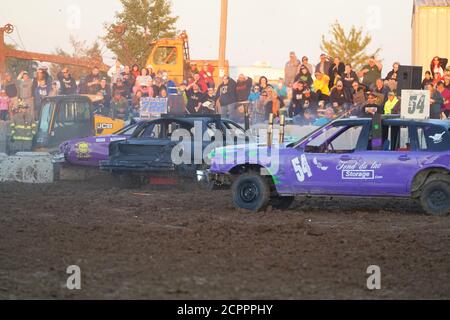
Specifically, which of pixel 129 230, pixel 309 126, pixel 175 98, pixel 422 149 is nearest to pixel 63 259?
pixel 129 230

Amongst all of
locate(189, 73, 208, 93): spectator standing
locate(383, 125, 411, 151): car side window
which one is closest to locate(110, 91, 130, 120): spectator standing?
locate(189, 73, 208, 93): spectator standing

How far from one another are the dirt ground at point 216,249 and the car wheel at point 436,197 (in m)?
0.21

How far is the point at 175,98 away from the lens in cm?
2239

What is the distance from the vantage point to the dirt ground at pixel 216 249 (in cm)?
697

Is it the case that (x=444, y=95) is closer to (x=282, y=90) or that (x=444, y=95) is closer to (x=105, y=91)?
(x=282, y=90)

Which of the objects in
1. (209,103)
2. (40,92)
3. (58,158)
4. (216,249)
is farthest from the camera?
(40,92)

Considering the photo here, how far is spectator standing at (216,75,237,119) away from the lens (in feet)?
73.0

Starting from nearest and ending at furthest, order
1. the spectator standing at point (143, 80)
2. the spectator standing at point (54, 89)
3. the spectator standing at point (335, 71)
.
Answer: the spectator standing at point (335, 71) < the spectator standing at point (143, 80) < the spectator standing at point (54, 89)

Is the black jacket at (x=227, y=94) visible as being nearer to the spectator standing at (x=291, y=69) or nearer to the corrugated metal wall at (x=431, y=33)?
the spectator standing at (x=291, y=69)

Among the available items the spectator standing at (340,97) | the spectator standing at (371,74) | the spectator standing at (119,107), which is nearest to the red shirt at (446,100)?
the spectator standing at (371,74)

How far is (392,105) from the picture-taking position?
18.5 metres

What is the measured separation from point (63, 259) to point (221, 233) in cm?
237

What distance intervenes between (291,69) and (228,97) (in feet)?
6.65

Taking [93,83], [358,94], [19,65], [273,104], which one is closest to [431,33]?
[358,94]
